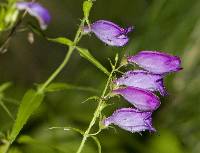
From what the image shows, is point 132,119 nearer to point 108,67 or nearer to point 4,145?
point 4,145

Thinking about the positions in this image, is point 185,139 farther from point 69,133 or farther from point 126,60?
point 126,60

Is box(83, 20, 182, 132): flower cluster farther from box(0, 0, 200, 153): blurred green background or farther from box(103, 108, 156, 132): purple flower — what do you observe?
box(0, 0, 200, 153): blurred green background

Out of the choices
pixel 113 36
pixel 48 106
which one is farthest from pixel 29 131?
pixel 113 36

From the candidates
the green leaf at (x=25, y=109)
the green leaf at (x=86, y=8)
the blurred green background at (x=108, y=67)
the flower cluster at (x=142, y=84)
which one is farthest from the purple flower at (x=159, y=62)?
the blurred green background at (x=108, y=67)

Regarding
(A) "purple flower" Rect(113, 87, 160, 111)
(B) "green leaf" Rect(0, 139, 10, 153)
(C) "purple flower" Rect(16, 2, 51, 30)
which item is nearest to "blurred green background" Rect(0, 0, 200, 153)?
(B) "green leaf" Rect(0, 139, 10, 153)

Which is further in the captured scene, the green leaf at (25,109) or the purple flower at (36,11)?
the purple flower at (36,11)

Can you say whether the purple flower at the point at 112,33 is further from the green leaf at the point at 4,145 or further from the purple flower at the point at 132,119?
the green leaf at the point at 4,145
